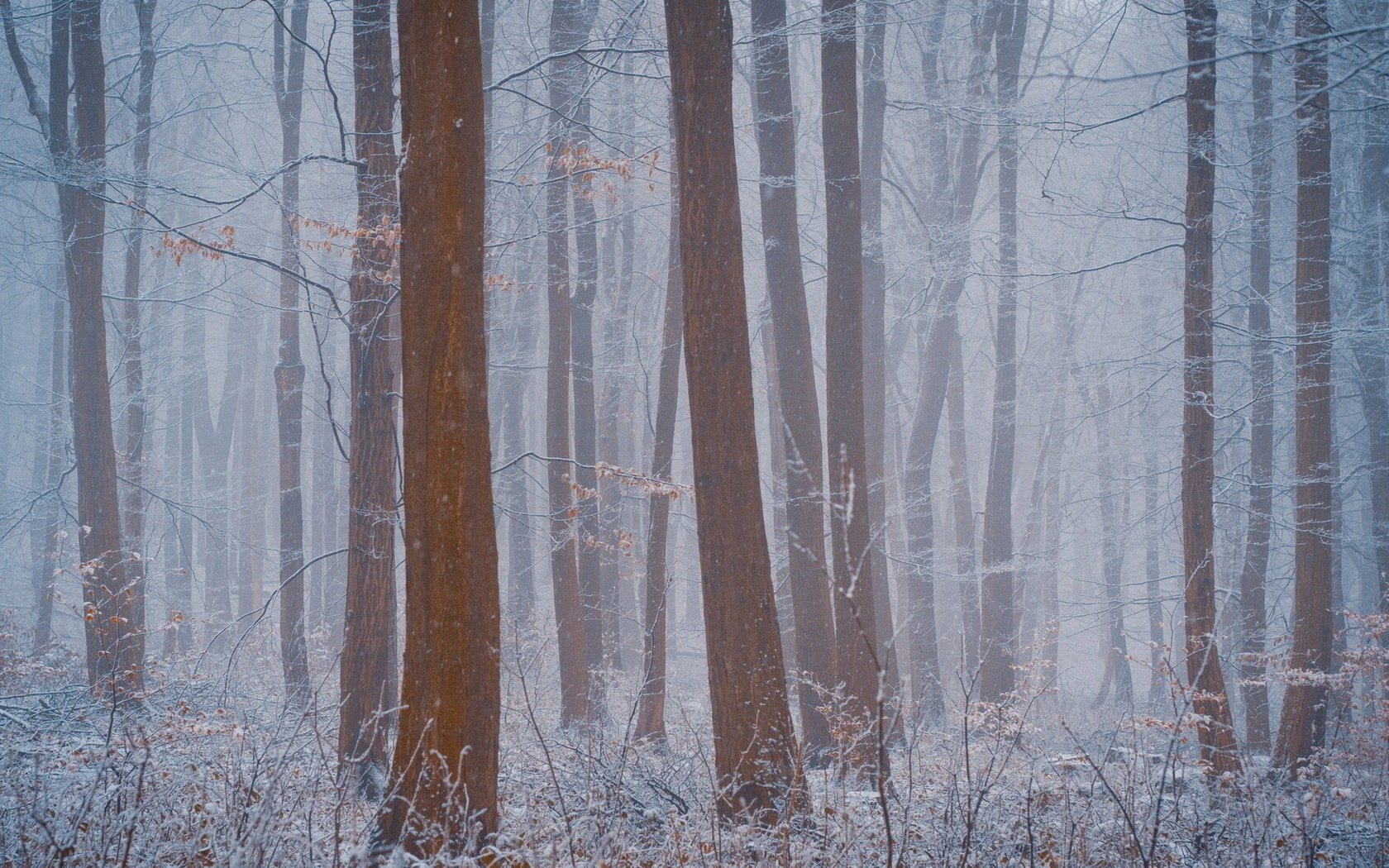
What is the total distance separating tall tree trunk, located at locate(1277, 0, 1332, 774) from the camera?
9969mm

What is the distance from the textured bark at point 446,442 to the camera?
14.5ft

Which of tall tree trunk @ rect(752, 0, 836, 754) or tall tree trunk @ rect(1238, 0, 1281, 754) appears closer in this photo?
tall tree trunk @ rect(752, 0, 836, 754)

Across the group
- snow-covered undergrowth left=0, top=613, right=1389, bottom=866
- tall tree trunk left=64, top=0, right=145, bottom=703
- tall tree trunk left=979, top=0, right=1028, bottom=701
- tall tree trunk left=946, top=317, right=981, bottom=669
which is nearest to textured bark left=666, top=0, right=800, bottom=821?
snow-covered undergrowth left=0, top=613, right=1389, bottom=866

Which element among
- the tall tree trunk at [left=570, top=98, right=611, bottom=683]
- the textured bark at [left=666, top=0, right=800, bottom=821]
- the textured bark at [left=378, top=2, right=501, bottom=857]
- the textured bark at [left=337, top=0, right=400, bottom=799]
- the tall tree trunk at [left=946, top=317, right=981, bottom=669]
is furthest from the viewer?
the tall tree trunk at [left=946, top=317, right=981, bottom=669]

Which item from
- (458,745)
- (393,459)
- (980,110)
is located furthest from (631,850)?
(980,110)

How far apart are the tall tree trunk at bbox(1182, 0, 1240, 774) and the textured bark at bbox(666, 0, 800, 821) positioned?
552cm

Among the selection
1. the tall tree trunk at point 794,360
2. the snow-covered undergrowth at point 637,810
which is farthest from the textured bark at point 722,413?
the tall tree trunk at point 794,360

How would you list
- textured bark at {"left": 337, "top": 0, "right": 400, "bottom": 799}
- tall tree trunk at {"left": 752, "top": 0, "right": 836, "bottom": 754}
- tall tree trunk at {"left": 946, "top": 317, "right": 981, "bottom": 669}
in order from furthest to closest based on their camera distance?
tall tree trunk at {"left": 946, "top": 317, "right": 981, "bottom": 669}, tall tree trunk at {"left": 752, "top": 0, "right": 836, "bottom": 754}, textured bark at {"left": 337, "top": 0, "right": 400, "bottom": 799}

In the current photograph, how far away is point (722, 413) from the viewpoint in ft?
19.6

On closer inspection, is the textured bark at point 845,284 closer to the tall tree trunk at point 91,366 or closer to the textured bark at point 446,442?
the textured bark at point 446,442

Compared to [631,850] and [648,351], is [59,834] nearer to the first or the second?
[631,850]

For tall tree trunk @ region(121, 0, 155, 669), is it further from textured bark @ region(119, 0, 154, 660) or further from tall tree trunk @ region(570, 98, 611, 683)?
tall tree trunk @ region(570, 98, 611, 683)

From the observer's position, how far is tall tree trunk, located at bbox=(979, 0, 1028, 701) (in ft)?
51.1

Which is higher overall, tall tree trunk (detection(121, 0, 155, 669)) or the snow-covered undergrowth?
tall tree trunk (detection(121, 0, 155, 669))
